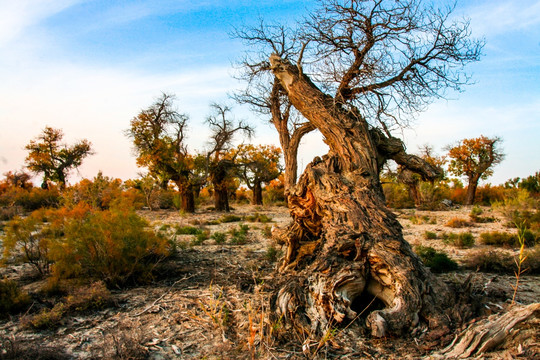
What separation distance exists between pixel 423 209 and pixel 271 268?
59.4 ft

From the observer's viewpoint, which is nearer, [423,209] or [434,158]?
[423,209]

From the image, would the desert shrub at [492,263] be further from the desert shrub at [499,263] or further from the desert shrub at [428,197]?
the desert shrub at [428,197]

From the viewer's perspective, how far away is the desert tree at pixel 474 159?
1072 inches

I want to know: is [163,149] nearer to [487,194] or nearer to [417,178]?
[417,178]

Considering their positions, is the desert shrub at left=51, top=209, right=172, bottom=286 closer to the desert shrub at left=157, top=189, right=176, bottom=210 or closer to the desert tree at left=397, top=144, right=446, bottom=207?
the desert tree at left=397, top=144, right=446, bottom=207

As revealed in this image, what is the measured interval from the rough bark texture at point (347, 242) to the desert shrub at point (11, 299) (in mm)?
3275

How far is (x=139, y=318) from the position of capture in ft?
14.2

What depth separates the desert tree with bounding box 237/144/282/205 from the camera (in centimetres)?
2291

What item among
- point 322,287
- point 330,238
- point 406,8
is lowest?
point 322,287

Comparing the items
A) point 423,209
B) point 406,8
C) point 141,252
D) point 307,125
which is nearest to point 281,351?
point 141,252

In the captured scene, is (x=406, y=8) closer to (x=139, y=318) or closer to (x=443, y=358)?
(x=443, y=358)

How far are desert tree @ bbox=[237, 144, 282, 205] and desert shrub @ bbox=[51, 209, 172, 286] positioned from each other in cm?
1639

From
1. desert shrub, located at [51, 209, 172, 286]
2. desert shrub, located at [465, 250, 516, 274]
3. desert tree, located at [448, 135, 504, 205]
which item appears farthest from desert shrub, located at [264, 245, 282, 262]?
desert tree, located at [448, 135, 504, 205]

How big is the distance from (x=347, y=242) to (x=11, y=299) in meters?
4.28
